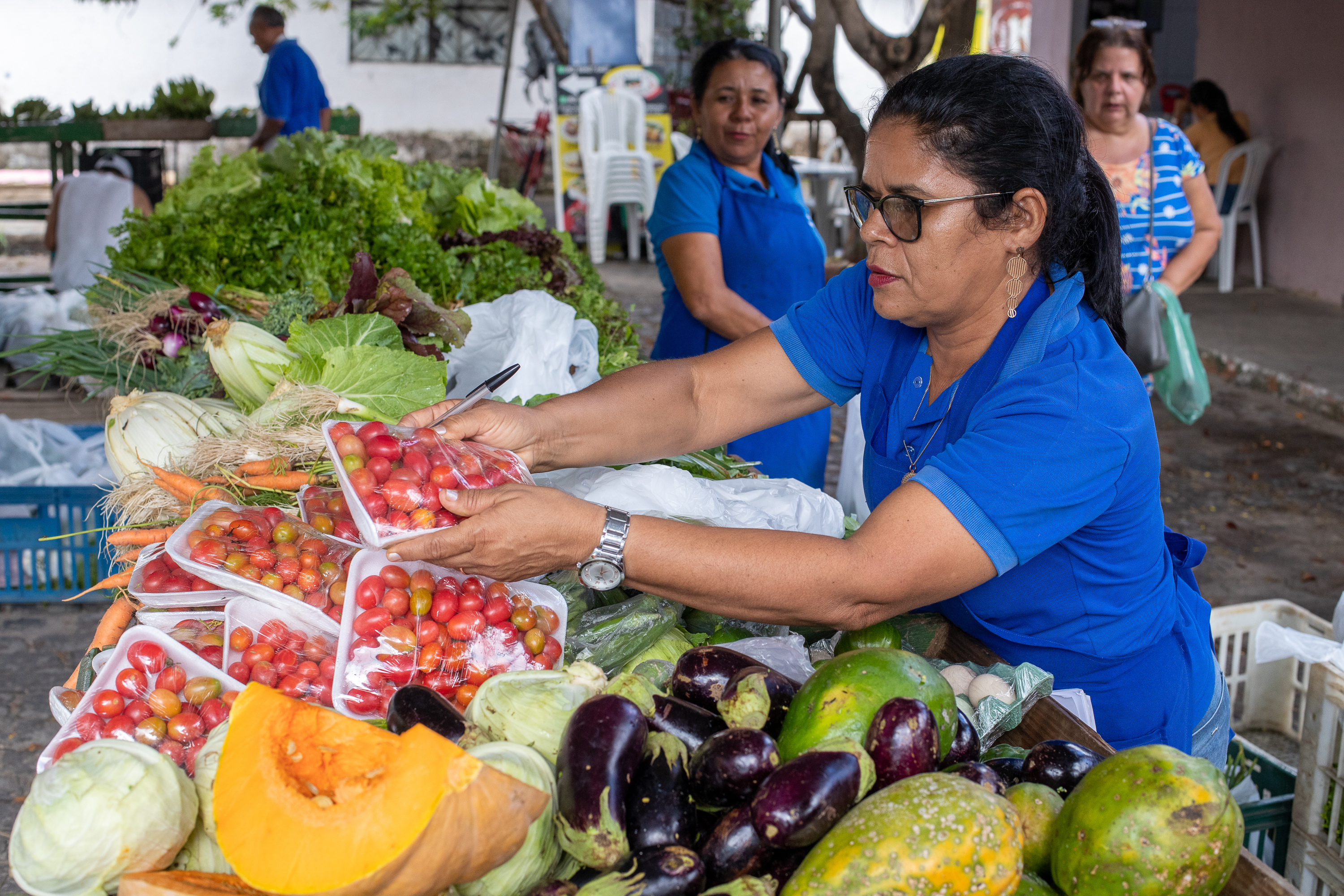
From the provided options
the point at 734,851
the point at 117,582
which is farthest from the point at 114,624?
the point at 734,851

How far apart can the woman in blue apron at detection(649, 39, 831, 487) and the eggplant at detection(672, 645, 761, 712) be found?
2.28 meters

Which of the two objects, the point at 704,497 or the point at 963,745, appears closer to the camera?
the point at 963,745

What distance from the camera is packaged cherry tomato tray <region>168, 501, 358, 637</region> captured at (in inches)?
64.3

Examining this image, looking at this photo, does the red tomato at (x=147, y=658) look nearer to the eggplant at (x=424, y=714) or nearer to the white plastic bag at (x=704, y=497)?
the eggplant at (x=424, y=714)

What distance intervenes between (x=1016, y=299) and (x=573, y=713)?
3.64 ft

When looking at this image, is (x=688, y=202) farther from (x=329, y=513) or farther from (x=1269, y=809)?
(x=1269, y=809)

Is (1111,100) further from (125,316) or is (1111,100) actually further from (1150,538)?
(125,316)

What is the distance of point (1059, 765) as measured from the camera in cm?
132

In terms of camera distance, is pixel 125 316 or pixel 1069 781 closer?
pixel 1069 781

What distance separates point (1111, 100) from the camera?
4.09 metres

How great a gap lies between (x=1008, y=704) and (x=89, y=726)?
1305 millimetres

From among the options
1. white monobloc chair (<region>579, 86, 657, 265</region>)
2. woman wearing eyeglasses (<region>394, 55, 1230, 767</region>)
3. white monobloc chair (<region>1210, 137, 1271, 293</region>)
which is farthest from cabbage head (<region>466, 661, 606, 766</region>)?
white monobloc chair (<region>579, 86, 657, 265</region>)

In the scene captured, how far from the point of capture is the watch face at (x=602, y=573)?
5.32ft

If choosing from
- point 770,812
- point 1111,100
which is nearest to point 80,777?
point 770,812
